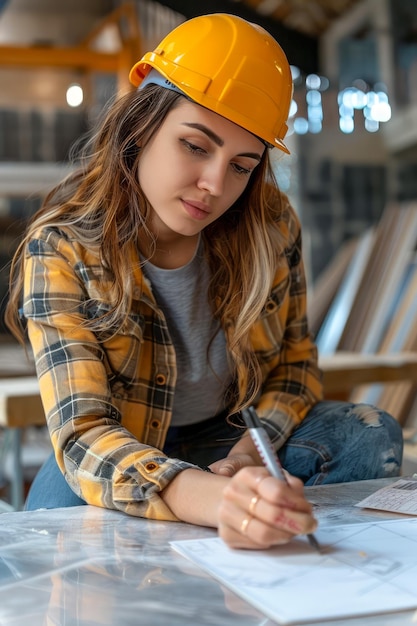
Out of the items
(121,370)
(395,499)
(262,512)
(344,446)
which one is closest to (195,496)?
(262,512)

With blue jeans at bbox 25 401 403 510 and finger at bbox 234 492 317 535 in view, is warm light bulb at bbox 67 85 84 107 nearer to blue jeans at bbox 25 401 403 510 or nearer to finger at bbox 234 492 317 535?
blue jeans at bbox 25 401 403 510

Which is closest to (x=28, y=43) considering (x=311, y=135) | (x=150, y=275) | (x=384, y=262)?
(x=311, y=135)

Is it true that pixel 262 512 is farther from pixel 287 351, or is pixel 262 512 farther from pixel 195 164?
pixel 287 351

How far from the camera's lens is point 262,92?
156 cm

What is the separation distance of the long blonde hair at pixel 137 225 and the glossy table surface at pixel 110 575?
449 millimetres

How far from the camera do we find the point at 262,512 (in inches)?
42.1

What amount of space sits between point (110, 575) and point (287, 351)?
1052mm

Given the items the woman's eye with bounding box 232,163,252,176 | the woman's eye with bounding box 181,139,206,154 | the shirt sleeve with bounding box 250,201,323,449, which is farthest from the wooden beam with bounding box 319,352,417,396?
the woman's eye with bounding box 181,139,206,154

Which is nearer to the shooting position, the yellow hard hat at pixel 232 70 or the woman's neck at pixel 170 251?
the yellow hard hat at pixel 232 70

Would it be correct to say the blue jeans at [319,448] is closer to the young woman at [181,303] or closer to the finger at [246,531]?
the young woman at [181,303]

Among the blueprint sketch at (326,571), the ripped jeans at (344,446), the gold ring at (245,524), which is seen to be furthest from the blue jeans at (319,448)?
the gold ring at (245,524)

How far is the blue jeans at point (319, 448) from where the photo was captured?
1.74 m

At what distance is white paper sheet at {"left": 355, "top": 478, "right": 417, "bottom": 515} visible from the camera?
1320 millimetres

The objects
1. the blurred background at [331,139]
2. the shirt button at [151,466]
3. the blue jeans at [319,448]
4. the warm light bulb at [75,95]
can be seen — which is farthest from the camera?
the warm light bulb at [75,95]
